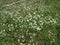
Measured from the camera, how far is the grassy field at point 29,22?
368 inches

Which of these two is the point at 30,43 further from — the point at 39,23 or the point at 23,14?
the point at 23,14

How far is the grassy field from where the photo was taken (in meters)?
9.36

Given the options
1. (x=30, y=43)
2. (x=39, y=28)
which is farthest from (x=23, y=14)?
(x=30, y=43)

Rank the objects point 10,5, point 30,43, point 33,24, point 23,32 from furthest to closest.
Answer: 1. point 10,5
2. point 33,24
3. point 23,32
4. point 30,43

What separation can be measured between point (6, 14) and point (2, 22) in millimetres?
929

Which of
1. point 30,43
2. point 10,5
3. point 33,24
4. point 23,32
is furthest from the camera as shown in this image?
point 10,5

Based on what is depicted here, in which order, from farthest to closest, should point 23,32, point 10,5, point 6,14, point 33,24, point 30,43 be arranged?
point 10,5 < point 6,14 < point 33,24 < point 23,32 < point 30,43

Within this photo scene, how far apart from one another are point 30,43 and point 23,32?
37.1 inches

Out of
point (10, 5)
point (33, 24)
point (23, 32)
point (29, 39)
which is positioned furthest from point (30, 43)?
point (10, 5)

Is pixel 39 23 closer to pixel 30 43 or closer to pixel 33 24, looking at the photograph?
pixel 33 24

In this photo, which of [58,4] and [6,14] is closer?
[6,14]

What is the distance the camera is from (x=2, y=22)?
1066 cm

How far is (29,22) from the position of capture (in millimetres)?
10602

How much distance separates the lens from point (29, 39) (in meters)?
9.35
